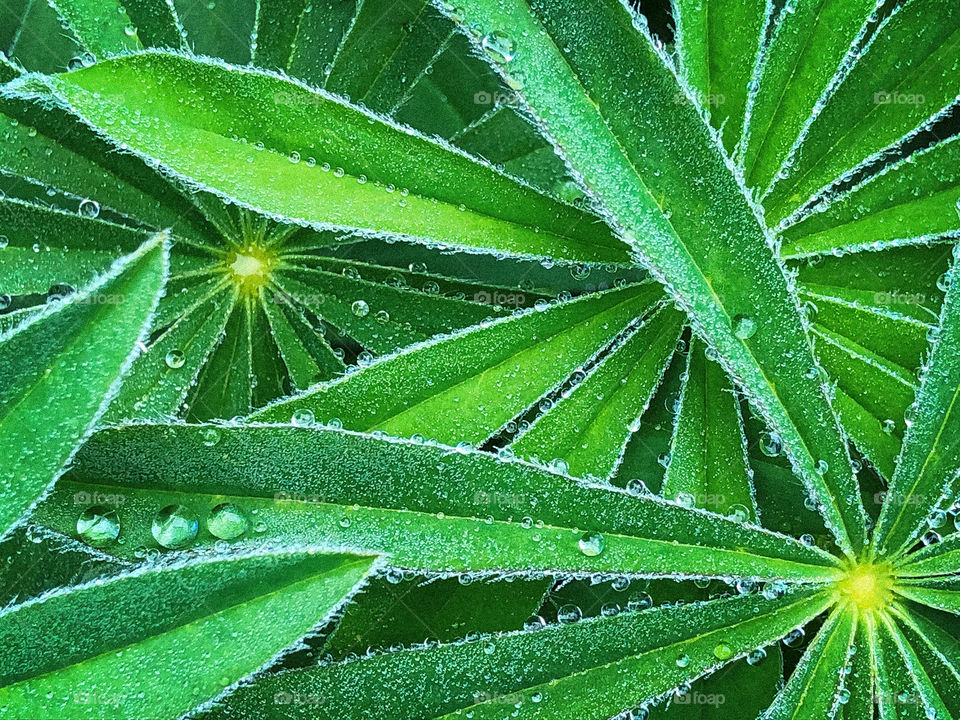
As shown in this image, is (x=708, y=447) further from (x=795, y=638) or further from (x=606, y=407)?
(x=795, y=638)

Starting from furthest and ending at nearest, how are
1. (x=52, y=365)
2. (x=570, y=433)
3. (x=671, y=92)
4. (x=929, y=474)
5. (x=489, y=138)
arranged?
1. (x=489, y=138)
2. (x=570, y=433)
3. (x=929, y=474)
4. (x=671, y=92)
5. (x=52, y=365)

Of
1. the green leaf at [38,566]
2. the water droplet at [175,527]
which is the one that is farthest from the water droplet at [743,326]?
the green leaf at [38,566]

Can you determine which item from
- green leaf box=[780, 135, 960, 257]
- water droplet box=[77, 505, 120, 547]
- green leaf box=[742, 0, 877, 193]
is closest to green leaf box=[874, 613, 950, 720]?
green leaf box=[780, 135, 960, 257]

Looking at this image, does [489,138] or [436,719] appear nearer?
[436,719]

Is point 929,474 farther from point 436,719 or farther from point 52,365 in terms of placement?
point 52,365

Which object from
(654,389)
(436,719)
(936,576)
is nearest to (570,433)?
(654,389)

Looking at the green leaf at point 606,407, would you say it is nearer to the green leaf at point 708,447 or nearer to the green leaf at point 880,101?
the green leaf at point 708,447

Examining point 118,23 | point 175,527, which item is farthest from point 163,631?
point 118,23
